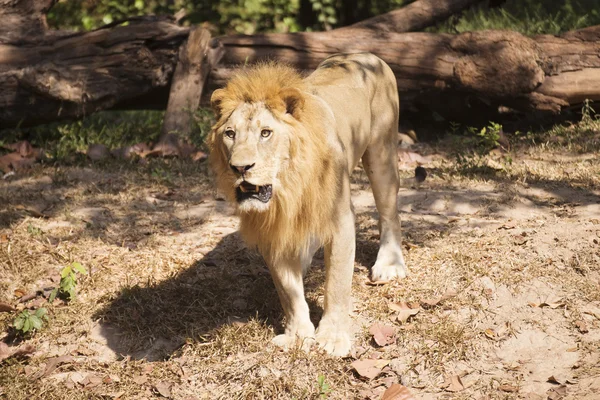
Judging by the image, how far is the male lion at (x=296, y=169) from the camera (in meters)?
3.67

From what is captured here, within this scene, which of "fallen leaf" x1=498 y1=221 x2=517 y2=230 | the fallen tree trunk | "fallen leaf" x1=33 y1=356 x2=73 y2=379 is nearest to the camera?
"fallen leaf" x1=33 y1=356 x2=73 y2=379

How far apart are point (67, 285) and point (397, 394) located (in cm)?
215

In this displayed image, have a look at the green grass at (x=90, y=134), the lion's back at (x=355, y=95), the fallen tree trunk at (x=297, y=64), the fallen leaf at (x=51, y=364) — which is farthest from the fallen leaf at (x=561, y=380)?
the green grass at (x=90, y=134)

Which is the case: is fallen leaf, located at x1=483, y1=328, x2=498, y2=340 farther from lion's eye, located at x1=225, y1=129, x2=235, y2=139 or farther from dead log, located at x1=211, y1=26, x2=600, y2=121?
dead log, located at x1=211, y1=26, x2=600, y2=121

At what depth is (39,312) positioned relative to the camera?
4.57m

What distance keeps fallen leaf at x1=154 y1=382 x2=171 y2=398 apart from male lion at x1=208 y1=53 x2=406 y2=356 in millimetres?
613

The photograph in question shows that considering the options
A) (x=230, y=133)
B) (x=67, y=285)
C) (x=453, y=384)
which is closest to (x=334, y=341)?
(x=453, y=384)

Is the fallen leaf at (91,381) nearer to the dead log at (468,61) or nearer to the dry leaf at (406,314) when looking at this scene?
the dry leaf at (406,314)

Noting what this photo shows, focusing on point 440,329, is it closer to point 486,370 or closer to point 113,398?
point 486,370

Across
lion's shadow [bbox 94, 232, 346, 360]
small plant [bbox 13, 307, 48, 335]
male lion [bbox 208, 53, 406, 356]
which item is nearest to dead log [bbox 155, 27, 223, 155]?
lion's shadow [bbox 94, 232, 346, 360]

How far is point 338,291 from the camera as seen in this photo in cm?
414

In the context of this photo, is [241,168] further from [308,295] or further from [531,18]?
[531,18]

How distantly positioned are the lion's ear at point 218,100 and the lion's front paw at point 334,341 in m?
1.26

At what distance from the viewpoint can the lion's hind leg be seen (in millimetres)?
4902
